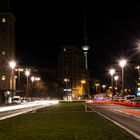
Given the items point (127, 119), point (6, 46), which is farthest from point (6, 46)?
point (127, 119)

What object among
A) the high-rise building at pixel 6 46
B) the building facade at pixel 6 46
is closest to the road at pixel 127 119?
the high-rise building at pixel 6 46

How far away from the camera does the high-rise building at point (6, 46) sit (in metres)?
135

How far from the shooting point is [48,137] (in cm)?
1861

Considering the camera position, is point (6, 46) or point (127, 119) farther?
point (6, 46)

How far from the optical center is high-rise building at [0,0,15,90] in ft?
443

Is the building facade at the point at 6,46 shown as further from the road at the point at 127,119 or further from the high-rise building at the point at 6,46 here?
the road at the point at 127,119

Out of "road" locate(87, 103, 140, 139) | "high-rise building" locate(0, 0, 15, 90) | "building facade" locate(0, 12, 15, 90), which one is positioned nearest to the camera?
"road" locate(87, 103, 140, 139)

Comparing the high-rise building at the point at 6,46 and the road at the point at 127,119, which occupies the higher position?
the high-rise building at the point at 6,46

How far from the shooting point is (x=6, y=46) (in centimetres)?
13762

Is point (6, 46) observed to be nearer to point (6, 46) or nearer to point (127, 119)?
point (6, 46)

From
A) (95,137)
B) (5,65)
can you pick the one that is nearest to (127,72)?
(5,65)

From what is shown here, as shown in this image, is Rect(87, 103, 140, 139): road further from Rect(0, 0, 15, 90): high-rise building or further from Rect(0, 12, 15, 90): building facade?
Rect(0, 12, 15, 90): building facade

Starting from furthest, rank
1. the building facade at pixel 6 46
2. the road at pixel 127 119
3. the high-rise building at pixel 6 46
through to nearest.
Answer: the building facade at pixel 6 46, the high-rise building at pixel 6 46, the road at pixel 127 119

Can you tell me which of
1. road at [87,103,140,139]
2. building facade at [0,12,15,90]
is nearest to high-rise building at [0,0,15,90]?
building facade at [0,12,15,90]
